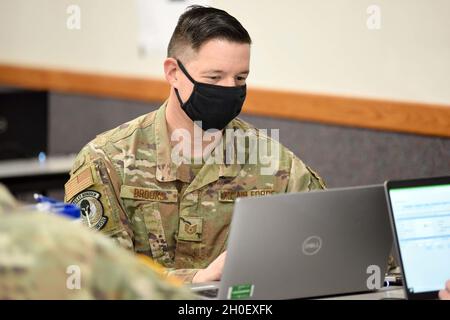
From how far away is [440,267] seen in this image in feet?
6.81

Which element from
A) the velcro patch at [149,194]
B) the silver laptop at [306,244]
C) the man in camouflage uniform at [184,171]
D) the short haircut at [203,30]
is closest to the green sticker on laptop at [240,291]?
the silver laptop at [306,244]

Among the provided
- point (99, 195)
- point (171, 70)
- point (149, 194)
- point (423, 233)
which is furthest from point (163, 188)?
point (423, 233)

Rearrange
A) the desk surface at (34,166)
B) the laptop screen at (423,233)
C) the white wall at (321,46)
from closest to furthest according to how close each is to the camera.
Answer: the laptop screen at (423,233) → the white wall at (321,46) → the desk surface at (34,166)

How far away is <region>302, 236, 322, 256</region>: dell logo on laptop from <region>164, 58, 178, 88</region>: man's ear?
0.81m

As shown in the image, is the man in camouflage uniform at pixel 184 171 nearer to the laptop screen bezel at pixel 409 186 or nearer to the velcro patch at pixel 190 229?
the velcro patch at pixel 190 229

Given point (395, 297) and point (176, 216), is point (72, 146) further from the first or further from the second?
point (395, 297)

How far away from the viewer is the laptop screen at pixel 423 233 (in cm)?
204

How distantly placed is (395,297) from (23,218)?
115 centimetres

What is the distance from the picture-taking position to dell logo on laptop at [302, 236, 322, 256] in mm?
1988

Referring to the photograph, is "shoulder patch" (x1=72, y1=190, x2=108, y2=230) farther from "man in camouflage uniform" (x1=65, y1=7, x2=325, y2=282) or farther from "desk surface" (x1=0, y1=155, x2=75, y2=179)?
"desk surface" (x1=0, y1=155, x2=75, y2=179)

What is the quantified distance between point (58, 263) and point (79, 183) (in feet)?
4.21

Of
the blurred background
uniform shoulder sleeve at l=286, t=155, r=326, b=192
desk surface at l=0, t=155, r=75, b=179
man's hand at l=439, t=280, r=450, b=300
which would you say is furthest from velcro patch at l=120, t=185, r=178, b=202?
desk surface at l=0, t=155, r=75, b=179

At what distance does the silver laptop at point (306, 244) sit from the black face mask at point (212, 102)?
0.65 meters
